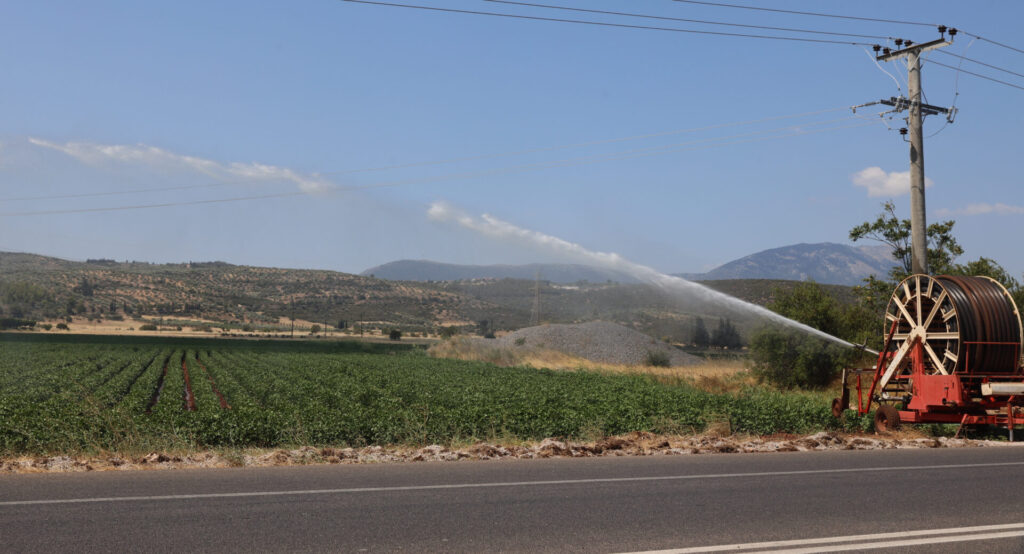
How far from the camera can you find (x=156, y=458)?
42.1 ft

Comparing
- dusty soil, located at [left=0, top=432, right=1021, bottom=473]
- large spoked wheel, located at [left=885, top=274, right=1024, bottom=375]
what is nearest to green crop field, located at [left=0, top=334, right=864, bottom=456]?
dusty soil, located at [left=0, top=432, right=1021, bottom=473]

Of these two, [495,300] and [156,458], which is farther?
[495,300]

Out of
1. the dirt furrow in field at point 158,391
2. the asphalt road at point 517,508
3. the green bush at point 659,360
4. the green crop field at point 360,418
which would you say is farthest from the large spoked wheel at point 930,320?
the green bush at point 659,360

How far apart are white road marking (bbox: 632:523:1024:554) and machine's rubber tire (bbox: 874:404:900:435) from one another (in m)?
9.82

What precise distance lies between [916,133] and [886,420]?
1001cm

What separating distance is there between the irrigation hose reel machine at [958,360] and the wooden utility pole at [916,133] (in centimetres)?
443

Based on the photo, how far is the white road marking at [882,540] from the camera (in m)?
7.39

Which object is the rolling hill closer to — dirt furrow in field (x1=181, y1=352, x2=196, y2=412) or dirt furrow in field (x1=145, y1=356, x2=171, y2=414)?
dirt furrow in field (x1=181, y1=352, x2=196, y2=412)

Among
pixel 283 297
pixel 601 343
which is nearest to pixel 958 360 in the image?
pixel 601 343

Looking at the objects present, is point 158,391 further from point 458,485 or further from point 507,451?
point 458,485

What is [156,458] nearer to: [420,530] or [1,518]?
[1,518]

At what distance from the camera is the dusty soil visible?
12.6 m

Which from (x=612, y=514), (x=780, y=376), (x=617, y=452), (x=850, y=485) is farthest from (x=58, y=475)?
(x=780, y=376)

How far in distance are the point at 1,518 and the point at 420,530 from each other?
416 centimetres
